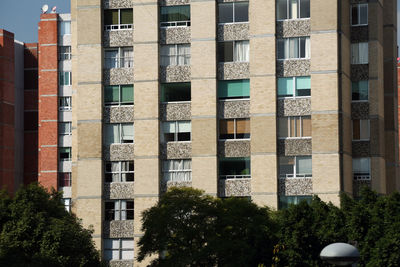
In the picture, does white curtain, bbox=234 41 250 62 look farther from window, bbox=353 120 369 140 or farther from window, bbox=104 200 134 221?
window, bbox=104 200 134 221

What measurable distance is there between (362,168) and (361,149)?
1352mm

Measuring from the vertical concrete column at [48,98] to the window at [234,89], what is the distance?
28058 mm

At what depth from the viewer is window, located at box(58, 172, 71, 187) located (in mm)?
82188

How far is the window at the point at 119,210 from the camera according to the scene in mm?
60875

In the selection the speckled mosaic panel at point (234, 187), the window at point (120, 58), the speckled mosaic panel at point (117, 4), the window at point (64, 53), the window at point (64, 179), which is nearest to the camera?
the speckled mosaic panel at point (234, 187)

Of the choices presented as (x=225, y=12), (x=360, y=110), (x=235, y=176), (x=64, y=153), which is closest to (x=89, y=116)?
(x=235, y=176)

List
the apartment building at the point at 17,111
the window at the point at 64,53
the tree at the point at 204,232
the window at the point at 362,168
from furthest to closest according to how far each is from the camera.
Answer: the apartment building at the point at 17,111
the window at the point at 64,53
the window at the point at 362,168
the tree at the point at 204,232

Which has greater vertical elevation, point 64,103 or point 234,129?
point 64,103

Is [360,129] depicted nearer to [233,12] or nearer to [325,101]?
[325,101]

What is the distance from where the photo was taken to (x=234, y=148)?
59.2 m

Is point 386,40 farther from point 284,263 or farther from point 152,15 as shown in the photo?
point 284,263

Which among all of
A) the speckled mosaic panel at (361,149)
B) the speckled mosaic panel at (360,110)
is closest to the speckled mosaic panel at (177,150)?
the speckled mosaic panel at (361,149)

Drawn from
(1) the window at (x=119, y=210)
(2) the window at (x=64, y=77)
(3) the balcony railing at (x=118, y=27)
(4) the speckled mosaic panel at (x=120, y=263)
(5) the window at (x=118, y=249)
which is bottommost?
(4) the speckled mosaic panel at (x=120, y=263)

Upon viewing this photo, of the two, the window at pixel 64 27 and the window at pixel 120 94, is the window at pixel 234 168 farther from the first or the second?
the window at pixel 64 27
